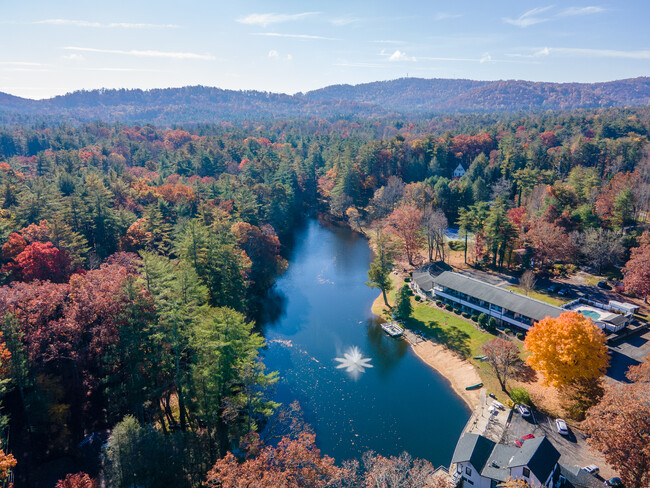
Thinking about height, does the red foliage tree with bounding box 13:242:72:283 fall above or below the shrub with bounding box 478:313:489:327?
above

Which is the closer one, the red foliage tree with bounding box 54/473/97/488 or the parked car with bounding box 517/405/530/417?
the red foliage tree with bounding box 54/473/97/488

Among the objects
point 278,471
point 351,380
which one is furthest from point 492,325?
point 278,471

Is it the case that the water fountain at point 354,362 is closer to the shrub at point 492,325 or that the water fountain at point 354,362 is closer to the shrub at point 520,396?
the shrub at point 520,396

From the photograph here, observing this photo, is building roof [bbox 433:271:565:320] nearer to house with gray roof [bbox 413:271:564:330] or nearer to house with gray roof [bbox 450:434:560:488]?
house with gray roof [bbox 413:271:564:330]

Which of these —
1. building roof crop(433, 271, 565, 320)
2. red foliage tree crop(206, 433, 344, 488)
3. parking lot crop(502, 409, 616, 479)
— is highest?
red foliage tree crop(206, 433, 344, 488)

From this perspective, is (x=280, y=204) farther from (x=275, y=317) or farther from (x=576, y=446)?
(x=576, y=446)

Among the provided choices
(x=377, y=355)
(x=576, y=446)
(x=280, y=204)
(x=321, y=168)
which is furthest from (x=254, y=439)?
(x=321, y=168)

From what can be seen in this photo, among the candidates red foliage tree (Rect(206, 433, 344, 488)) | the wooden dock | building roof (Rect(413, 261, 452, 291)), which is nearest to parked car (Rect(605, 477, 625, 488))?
red foliage tree (Rect(206, 433, 344, 488))
